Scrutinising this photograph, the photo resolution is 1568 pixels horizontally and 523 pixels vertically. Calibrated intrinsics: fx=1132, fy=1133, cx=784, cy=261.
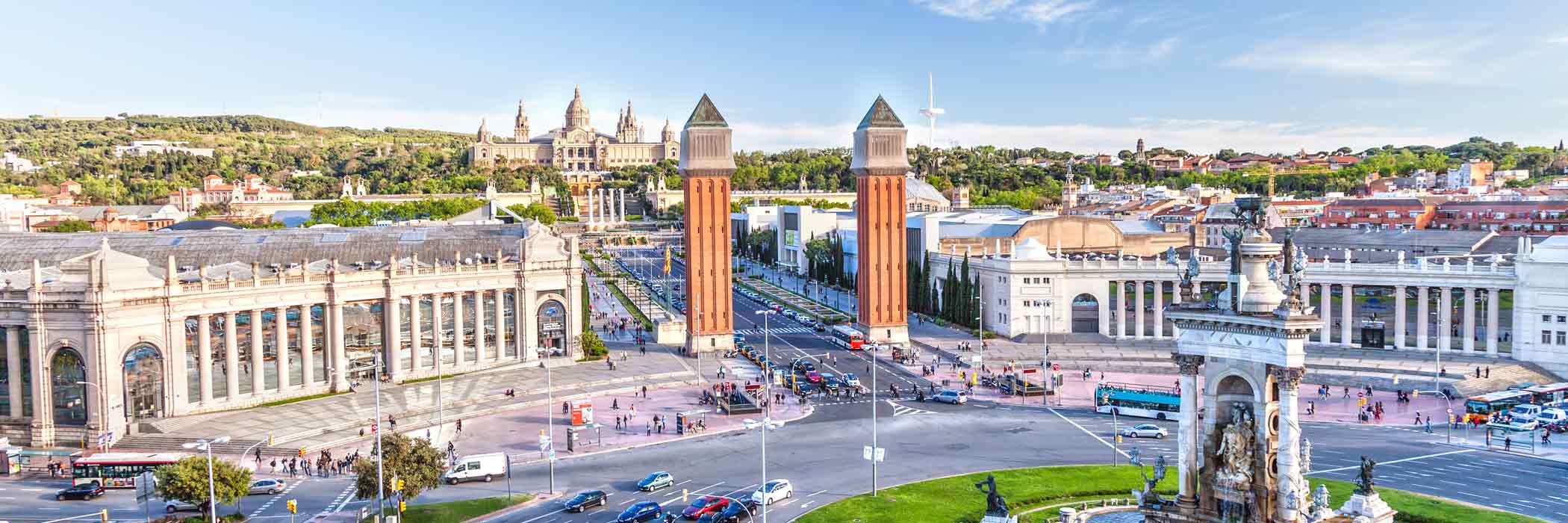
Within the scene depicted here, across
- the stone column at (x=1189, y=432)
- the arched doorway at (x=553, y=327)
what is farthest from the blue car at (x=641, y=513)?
the arched doorway at (x=553, y=327)

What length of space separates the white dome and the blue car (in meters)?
54.6

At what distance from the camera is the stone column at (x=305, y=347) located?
6631cm

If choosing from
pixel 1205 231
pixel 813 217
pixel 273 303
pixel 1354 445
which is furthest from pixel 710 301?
pixel 1205 231

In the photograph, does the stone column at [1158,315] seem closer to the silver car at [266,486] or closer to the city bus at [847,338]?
the city bus at [847,338]

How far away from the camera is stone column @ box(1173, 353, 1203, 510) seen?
31.2m

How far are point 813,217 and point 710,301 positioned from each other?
61.3 metres

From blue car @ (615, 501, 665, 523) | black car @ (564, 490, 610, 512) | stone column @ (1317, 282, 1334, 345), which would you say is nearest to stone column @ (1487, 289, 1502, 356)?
stone column @ (1317, 282, 1334, 345)

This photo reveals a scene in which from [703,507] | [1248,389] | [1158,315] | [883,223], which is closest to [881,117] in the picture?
[883,223]

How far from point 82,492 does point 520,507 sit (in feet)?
61.5

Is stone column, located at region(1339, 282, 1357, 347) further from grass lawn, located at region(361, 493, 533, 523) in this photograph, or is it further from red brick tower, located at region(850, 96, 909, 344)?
grass lawn, located at region(361, 493, 533, 523)

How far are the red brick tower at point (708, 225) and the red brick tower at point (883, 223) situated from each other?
Result: 11.0 m

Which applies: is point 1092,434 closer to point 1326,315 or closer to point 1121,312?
point 1121,312

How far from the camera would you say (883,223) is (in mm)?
92062

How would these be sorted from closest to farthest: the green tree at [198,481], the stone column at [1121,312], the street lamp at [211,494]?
the street lamp at [211,494] → the green tree at [198,481] → the stone column at [1121,312]
